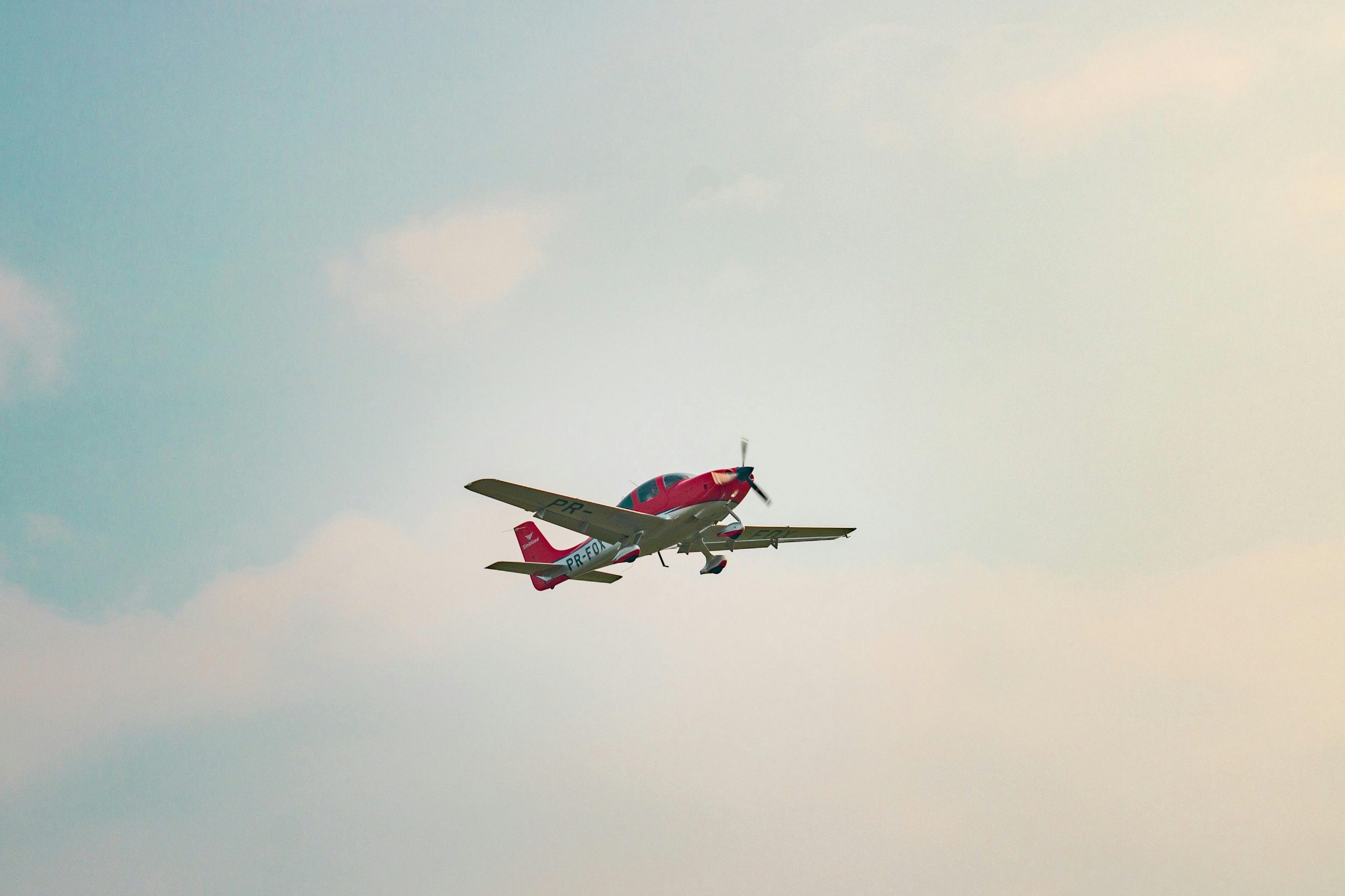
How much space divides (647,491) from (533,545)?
9.06 metres

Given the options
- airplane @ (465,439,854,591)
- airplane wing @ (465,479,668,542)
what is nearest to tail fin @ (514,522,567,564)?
airplane @ (465,439,854,591)

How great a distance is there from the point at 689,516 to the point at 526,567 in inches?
366

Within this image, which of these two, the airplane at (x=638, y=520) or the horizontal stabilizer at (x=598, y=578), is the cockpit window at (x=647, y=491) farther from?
the horizontal stabilizer at (x=598, y=578)

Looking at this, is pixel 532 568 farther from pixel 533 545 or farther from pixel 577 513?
pixel 577 513

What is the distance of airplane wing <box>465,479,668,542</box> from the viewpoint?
37594 mm

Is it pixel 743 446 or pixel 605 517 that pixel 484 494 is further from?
pixel 743 446

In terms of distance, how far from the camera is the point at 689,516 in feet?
136

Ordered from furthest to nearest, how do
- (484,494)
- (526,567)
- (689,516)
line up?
1. (526,567)
2. (689,516)
3. (484,494)

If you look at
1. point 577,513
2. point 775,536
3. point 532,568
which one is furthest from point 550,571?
point 775,536

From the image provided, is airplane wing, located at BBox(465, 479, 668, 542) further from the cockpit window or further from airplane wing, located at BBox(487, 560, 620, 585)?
airplane wing, located at BBox(487, 560, 620, 585)

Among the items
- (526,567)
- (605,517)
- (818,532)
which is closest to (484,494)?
(605,517)

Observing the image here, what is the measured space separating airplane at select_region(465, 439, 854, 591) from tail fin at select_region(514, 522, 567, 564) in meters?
0.59

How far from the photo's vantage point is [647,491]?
42.7 meters

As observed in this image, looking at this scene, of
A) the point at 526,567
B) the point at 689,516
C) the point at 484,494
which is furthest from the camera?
the point at 526,567
